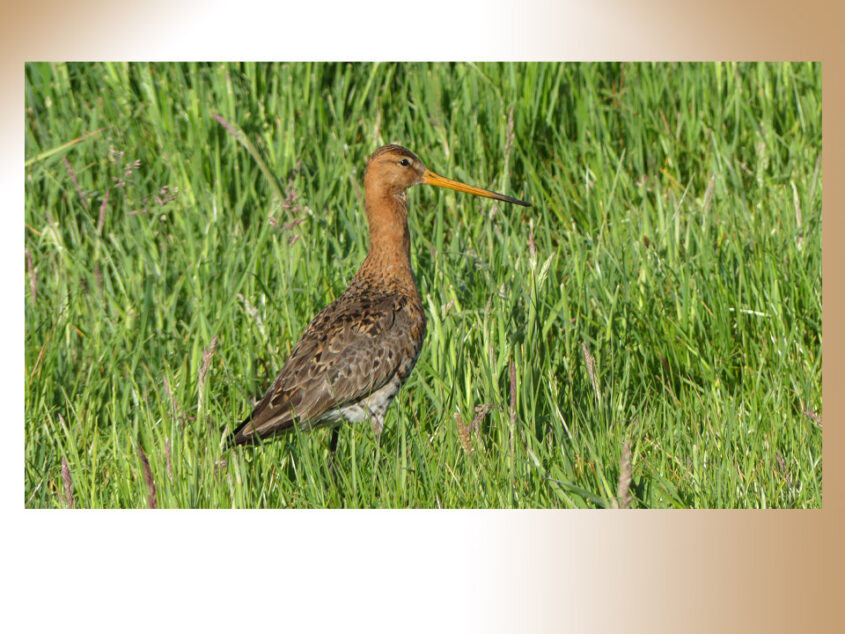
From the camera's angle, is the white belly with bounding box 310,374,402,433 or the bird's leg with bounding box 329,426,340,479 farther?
the white belly with bounding box 310,374,402,433

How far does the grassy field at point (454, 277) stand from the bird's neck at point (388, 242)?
16cm

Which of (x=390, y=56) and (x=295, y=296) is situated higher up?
(x=390, y=56)

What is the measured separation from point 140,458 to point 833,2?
2.95 metres

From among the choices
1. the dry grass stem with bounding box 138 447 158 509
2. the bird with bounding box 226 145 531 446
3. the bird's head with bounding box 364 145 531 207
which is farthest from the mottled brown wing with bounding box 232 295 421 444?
the bird's head with bounding box 364 145 531 207

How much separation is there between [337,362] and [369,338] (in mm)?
153

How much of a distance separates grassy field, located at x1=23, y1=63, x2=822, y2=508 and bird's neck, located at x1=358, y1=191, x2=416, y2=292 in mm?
161

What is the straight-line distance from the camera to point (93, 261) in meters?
5.32

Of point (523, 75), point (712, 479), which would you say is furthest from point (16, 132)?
point (712, 479)

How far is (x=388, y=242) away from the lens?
5258mm

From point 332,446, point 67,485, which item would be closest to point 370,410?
point 332,446

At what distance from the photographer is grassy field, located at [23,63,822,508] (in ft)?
15.4

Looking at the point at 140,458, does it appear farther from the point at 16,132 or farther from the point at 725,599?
the point at 725,599

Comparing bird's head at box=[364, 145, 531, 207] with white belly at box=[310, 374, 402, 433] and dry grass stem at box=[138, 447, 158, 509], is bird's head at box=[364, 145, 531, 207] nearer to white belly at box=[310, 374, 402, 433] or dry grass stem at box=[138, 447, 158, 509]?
white belly at box=[310, 374, 402, 433]

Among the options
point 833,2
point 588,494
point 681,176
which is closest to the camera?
point 588,494
